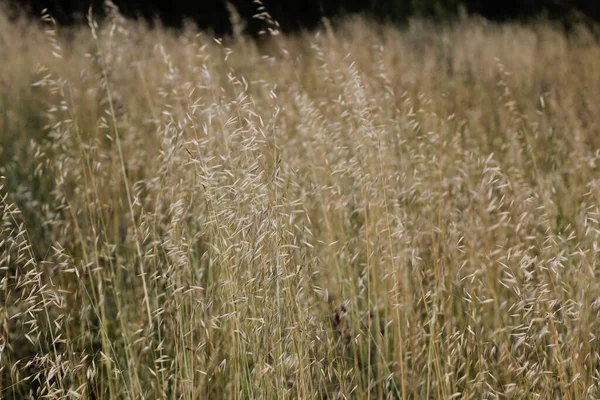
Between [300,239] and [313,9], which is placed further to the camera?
[313,9]

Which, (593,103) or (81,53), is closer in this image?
(593,103)

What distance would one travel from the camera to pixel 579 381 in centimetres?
159

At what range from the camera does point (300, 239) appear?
2.00m

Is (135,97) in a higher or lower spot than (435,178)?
higher

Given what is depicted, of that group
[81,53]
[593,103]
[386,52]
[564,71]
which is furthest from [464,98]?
[81,53]

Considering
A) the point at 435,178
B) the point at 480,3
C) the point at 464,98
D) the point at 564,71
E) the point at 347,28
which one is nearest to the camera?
the point at 435,178

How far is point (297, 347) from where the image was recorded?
153cm

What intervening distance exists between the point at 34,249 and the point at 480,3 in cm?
1205

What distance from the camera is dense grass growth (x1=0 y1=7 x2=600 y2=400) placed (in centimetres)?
Result: 156

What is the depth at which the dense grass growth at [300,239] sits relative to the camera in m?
1.56

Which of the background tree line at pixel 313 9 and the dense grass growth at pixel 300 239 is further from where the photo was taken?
the background tree line at pixel 313 9

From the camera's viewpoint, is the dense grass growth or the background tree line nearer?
the dense grass growth

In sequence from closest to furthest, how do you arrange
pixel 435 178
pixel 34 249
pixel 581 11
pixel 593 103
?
pixel 34 249 < pixel 435 178 < pixel 593 103 < pixel 581 11

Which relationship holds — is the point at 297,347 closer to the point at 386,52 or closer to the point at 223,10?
the point at 386,52
